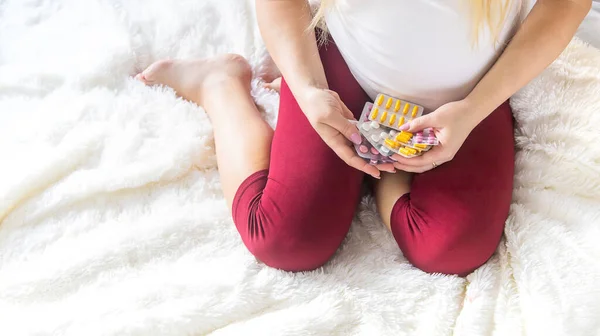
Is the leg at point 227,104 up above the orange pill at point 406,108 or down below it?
below

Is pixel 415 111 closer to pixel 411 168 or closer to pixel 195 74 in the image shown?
pixel 411 168

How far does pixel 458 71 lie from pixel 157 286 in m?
0.46

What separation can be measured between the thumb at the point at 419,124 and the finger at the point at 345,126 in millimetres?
55

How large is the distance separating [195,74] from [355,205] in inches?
13.4

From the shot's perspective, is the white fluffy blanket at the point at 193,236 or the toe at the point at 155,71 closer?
the white fluffy blanket at the point at 193,236

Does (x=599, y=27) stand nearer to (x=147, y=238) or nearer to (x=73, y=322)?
(x=147, y=238)

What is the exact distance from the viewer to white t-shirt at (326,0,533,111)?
731mm

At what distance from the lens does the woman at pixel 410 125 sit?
0.74 meters

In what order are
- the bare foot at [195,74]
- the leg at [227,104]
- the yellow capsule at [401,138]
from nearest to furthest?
the yellow capsule at [401,138]
the leg at [227,104]
the bare foot at [195,74]

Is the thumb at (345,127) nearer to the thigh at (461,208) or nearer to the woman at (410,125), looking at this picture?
the woman at (410,125)

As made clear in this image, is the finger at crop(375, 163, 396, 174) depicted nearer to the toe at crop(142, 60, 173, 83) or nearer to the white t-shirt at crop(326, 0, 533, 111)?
the white t-shirt at crop(326, 0, 533, 111)

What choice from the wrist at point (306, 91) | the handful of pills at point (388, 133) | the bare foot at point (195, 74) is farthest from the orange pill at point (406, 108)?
the bare foot at point (195, 74)

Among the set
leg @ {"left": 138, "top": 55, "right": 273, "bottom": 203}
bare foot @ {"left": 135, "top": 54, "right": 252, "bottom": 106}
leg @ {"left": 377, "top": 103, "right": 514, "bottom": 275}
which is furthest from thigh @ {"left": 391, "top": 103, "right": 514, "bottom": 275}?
bare foot @ {"left": 135, "top": 54, "right": 252, "bottom": 106}

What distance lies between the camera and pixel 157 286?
2.48 feet
